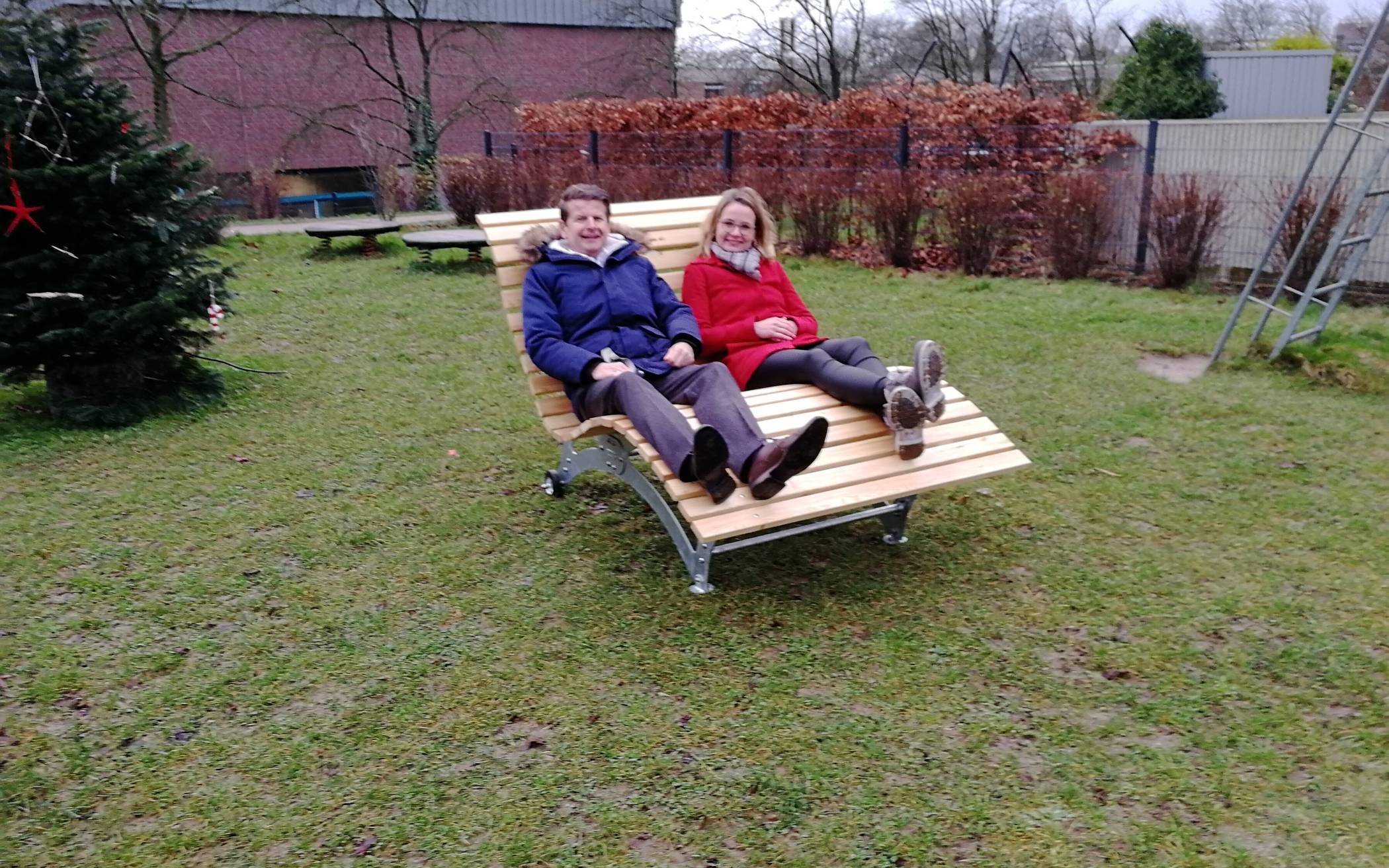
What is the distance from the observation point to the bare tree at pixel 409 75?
25156 millimetres

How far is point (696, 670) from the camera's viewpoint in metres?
3.44

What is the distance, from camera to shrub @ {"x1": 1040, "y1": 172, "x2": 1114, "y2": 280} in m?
10.4

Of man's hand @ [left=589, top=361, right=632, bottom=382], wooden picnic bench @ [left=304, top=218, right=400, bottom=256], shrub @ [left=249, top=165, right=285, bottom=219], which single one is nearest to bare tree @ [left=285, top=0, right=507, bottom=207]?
shrub @ [left=249, top=165, right=285, bottom=219]

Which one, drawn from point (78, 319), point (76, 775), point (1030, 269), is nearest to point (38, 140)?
point (78, 319)

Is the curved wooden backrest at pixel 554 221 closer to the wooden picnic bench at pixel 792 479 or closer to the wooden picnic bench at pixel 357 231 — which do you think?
the wooden picnic bench at pixel 792 479

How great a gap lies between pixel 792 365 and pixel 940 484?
3.05ft

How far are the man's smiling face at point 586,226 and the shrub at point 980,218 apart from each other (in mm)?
6886

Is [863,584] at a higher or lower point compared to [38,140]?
lower

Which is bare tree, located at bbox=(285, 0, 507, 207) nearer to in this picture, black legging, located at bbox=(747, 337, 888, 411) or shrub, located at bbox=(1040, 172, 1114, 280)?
shrub, located at bbox=(1040, 172, 1114, 280)

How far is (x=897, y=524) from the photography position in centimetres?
443

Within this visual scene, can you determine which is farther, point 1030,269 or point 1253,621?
point 1030,269

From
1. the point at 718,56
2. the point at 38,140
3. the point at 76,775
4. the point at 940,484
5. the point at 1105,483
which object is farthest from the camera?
the point at 718,56

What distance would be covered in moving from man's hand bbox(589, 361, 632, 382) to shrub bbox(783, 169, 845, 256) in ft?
26.7

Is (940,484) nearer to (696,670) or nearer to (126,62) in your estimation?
(696,670)
